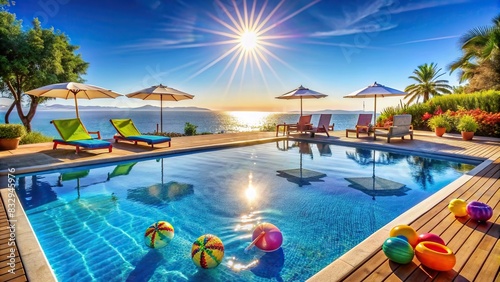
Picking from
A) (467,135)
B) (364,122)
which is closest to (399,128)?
(364,122)

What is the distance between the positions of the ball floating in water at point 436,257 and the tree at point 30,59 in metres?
15.3

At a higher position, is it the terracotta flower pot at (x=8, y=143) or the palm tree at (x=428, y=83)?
the palm tree at (x=428, y=83)

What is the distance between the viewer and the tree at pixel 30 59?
11539 mm

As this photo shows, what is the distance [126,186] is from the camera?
5336 mm

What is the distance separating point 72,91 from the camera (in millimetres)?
9086

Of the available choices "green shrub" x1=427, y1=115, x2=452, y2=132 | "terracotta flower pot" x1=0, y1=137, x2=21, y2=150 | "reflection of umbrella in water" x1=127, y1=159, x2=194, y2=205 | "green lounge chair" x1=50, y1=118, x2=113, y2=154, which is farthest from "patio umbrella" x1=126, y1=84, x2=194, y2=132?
"green shrub" x1=427, y1=115, x2=452, y2=132

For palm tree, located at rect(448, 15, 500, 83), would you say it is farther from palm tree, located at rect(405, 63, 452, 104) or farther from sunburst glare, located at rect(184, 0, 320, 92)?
sunburst glare, located at rect(184, 0, 320, 92)

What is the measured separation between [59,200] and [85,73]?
1472 cm

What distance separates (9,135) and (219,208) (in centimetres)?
737

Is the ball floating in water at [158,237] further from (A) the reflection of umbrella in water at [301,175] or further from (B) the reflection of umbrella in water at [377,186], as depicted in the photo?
(B) the reflection of umbrella in water at [377,186]

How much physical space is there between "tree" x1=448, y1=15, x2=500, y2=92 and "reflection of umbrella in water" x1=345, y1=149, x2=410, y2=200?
16741 mm

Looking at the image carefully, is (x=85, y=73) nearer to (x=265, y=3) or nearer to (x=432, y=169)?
(x=265, y=3)

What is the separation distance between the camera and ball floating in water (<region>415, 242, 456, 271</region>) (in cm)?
201

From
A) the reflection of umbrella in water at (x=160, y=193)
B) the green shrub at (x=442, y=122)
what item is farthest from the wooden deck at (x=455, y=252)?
the green shrub at (x=442, y=122)
